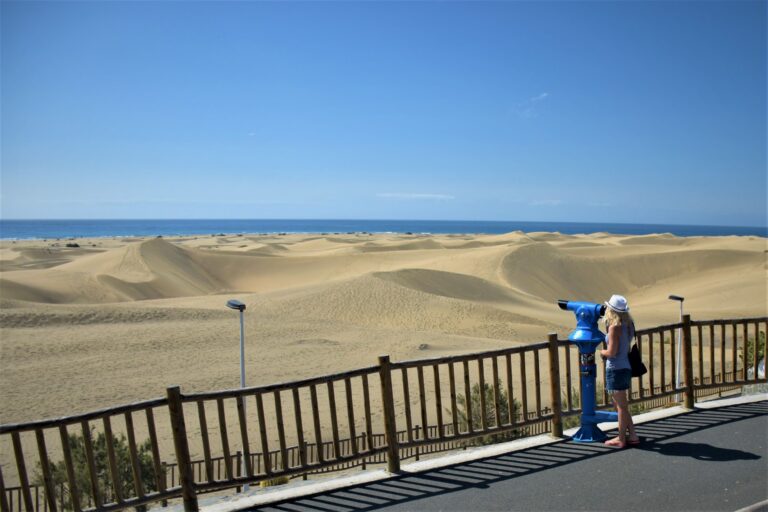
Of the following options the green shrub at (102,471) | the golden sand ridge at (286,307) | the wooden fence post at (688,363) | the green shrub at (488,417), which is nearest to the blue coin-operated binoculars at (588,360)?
the wooden fence post at (688,363)

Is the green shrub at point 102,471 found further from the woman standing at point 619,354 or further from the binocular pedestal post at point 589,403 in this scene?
the woman standing at point 619,354

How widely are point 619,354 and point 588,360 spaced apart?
16.0 inches

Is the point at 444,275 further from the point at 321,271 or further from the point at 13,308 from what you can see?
the point at 13,308

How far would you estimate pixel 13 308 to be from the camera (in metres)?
22.8

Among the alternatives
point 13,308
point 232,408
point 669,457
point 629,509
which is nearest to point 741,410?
point 669,457

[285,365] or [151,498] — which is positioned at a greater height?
[151,498]

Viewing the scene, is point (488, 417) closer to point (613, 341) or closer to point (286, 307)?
point (613, 341)

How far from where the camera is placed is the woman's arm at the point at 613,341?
6.63 metres

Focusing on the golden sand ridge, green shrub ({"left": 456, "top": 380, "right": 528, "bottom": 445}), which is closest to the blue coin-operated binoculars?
green shrub ({"left": 456, "top": 380, "right": 528, "bottom": 445})

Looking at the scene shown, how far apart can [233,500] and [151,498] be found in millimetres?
800

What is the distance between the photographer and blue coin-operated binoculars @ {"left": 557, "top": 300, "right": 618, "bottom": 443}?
6938mm

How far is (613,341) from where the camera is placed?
666 cm

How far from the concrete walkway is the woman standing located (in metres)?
0.47

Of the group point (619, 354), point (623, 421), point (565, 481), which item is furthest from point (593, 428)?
point (565, 481)
